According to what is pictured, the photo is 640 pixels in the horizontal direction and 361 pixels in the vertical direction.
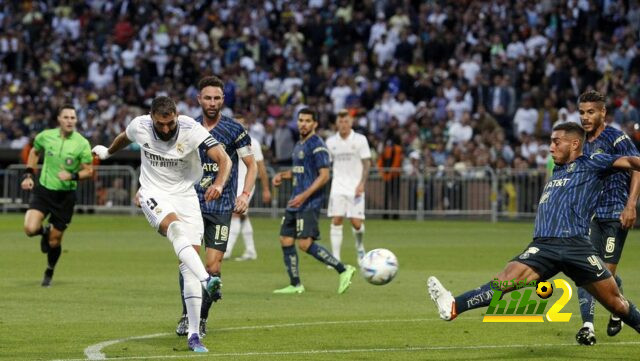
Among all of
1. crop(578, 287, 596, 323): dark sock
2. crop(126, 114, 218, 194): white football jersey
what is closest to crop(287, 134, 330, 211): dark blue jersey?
crop(126, 114, 218, 194): white football jersey

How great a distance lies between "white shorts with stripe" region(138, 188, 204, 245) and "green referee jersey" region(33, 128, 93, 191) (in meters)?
6.64

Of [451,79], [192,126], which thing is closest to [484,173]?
[451,79]

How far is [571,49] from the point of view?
35.7m

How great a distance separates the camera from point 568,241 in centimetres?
1041

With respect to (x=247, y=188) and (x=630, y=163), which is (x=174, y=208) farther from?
(x=630, y=163)

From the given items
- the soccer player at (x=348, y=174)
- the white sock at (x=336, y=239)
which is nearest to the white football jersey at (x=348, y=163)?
the soccer player at (x=348, y=174)

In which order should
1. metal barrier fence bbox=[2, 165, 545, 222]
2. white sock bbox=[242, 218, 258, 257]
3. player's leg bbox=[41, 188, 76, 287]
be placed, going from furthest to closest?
metal barrier fence bbox=[2, 165, 545, 222] < white sock bbox=[242, 218, 258, 257] < player's leg bbox=[41, 188, 76, 287]

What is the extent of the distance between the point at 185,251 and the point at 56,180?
756 centimetres

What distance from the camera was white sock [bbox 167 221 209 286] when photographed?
10.7 m

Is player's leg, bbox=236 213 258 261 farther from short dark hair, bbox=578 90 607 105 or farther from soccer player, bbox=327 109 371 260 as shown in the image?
short dark hair, bbox=578 90 607 105

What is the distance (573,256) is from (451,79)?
26801mm

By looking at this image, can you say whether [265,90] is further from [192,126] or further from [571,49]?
[192,126]

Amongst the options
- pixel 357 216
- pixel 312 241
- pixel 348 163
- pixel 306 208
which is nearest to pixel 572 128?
pixel 312 241

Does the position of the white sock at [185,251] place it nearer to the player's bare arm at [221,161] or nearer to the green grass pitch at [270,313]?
the player's bare arm at [221,161]
